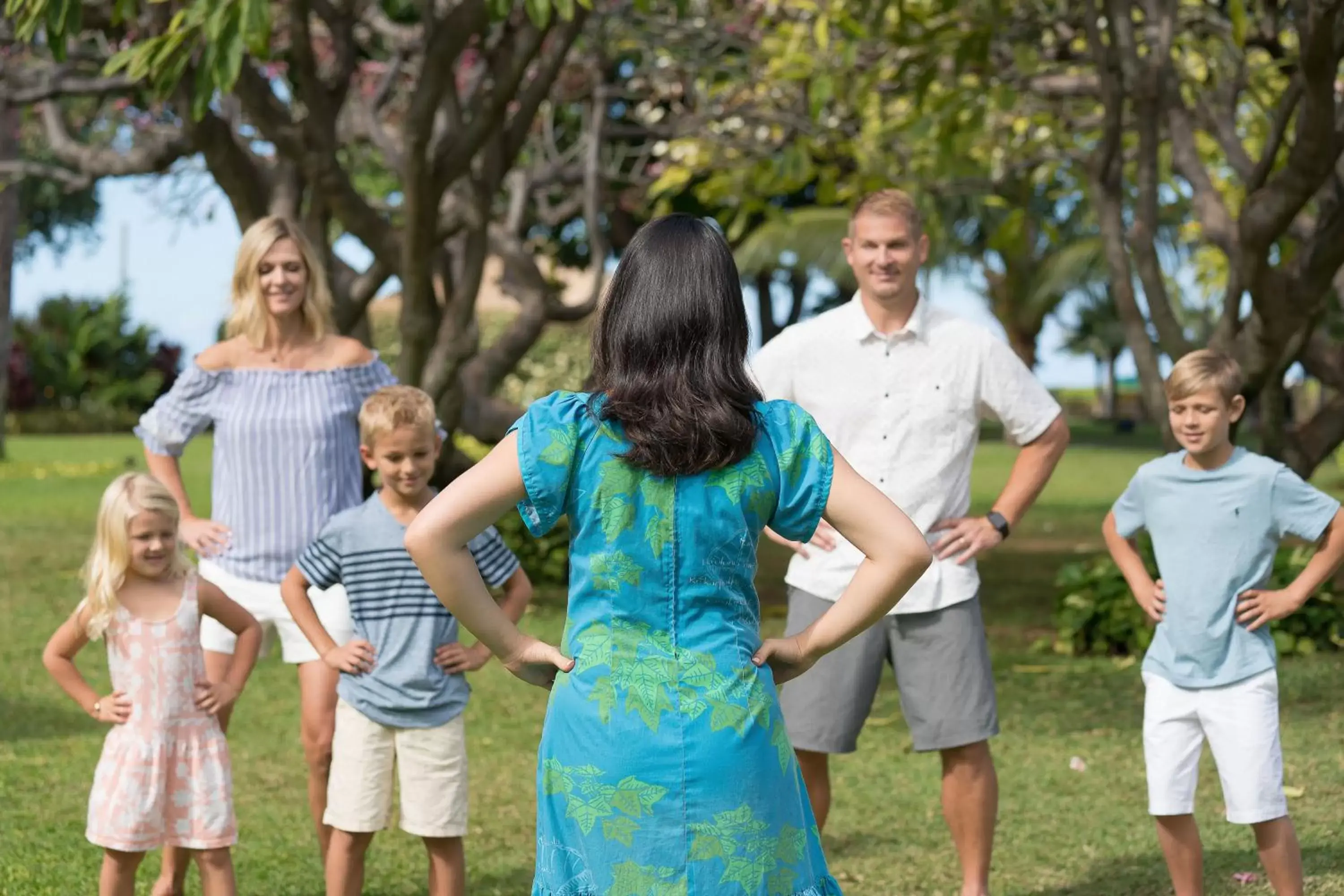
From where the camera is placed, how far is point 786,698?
531 cm

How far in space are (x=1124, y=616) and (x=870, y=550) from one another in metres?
7.27

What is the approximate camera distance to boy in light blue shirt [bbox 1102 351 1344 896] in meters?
4.72

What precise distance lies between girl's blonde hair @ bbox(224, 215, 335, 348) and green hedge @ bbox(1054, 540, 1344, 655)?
17.8ft

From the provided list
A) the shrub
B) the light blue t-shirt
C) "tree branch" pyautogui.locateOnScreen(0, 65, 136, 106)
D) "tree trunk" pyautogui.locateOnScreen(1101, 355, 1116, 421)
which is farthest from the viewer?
"tree trunk" pyautogui.locateOnScreen(1101, 355, 1116, 421)

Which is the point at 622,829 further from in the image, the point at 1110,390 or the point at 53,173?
the point at 1110,390

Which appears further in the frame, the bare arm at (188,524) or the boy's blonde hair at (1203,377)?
the bare arm at (188,524)

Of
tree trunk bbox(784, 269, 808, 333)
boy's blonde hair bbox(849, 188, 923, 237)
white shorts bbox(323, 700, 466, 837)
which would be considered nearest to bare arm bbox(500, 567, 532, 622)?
white shorts bbox(323, 700, 466, 837)

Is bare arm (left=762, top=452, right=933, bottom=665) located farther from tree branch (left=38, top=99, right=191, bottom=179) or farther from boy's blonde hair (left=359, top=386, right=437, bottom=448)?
tree branch (left=38, top=99, right=191, bottom=179)

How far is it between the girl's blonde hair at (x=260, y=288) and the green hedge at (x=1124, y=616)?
5432mm

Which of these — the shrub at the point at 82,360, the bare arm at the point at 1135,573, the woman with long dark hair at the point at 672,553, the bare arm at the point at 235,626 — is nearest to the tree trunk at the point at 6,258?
the shrub at the point at 82,360

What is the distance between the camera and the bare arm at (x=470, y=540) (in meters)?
3.09

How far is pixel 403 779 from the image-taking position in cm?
468

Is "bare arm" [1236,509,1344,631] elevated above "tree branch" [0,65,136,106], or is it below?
below

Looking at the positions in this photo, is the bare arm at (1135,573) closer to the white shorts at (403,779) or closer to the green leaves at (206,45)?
the white shorts at (403,779)
